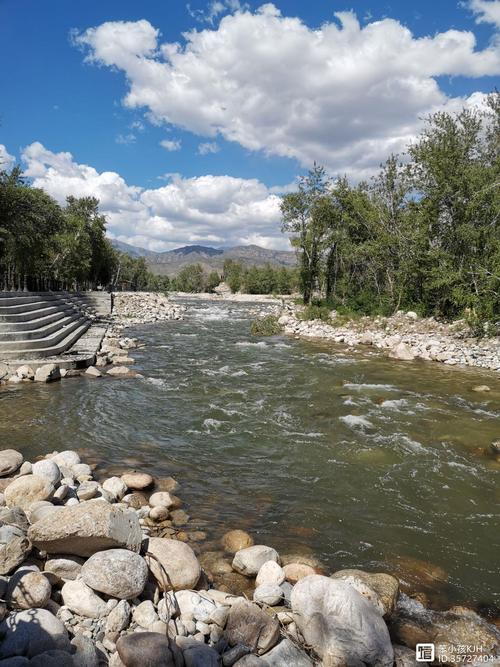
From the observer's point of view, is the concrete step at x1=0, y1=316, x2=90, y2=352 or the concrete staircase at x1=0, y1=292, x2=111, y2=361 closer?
the concrete step at x1=0, y1=316, x2=90, y2=352

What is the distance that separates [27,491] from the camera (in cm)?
592

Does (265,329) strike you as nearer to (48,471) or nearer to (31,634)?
(48,471)

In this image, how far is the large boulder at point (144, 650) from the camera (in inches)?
133

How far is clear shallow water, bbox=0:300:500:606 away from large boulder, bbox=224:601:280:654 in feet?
6.02

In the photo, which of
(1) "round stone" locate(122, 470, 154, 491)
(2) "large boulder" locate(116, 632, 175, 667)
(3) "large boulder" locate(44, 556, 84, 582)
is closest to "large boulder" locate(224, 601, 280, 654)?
(2) "large boulder" locate(116, 632, 175, 667)

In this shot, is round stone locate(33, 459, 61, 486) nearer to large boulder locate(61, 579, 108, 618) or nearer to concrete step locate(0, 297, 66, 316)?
large boulder locate(61, 579, 108, 618)

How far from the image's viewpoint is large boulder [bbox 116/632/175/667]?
11.1 feet

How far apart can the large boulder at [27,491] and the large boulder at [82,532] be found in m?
1.46

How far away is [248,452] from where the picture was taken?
9.31 meters

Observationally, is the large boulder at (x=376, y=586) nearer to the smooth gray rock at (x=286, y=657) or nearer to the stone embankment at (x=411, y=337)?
the smooth gray rock at (x=286, y=657)

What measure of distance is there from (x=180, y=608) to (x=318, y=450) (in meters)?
5.69

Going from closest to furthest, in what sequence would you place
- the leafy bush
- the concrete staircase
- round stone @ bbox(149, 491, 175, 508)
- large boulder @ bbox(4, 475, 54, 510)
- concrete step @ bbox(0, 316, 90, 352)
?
large boulder @ bbox(4, 475, 54, 510)
round stone @ bbox(149, 491, 175, 508)
concrete step @ bbox(0, 316, 90, 352)
the concrete staircase
the leafy bush

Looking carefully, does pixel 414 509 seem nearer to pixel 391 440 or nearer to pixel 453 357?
pixel 391 440

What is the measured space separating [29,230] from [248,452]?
2545cm
